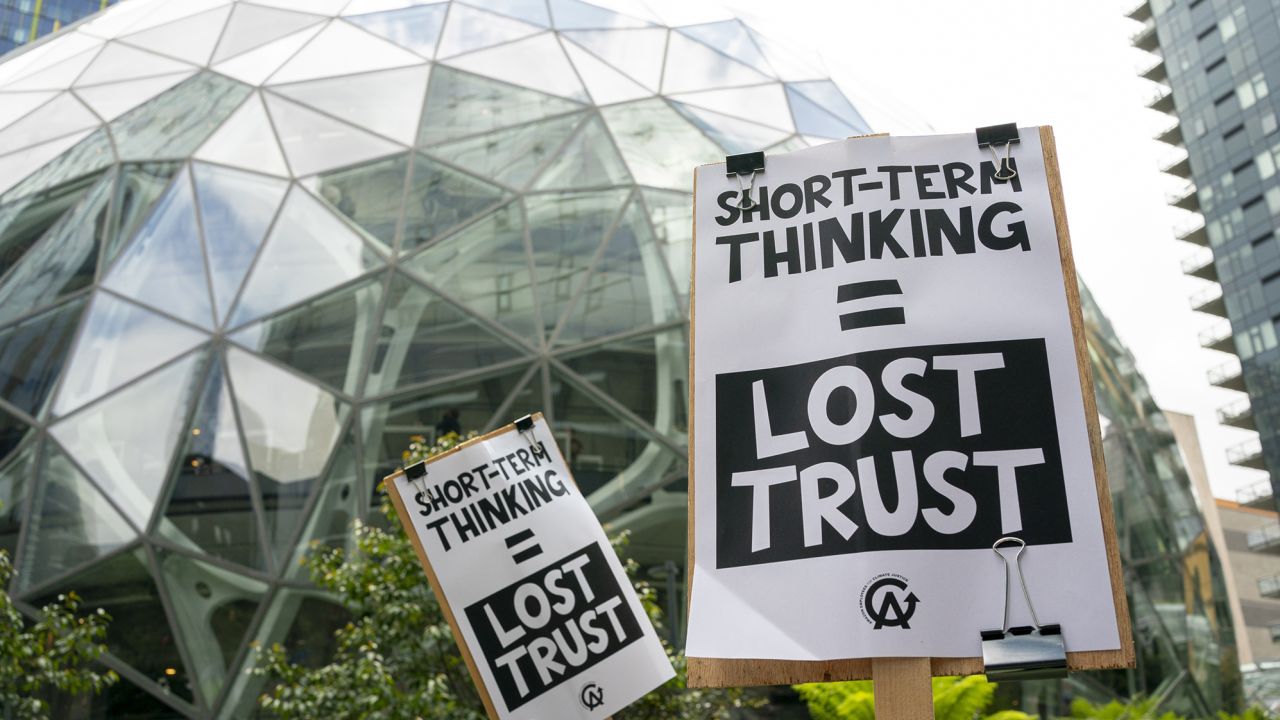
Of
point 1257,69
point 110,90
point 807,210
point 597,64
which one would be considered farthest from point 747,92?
point 1257,69

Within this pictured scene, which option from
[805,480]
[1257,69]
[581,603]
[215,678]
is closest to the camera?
[805,480]

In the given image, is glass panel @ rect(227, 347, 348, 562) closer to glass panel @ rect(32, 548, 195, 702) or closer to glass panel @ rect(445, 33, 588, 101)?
glass panel @ rect(32, 548, 195, 702)

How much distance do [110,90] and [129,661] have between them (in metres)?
8.51

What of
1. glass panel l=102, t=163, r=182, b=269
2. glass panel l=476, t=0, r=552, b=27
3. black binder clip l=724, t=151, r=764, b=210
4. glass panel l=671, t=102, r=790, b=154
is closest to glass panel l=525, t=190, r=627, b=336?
glass panel l=671, t=102, r=790, b=154

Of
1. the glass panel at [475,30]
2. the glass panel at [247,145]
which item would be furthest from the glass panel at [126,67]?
the glass panel at [475,30]

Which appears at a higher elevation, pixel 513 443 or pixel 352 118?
pixel 352 118

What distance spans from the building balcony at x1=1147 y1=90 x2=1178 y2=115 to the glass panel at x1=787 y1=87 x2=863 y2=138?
64.0 metres

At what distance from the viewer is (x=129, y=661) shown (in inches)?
445

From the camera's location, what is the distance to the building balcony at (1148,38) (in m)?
70.4

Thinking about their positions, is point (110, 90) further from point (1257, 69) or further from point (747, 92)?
point (1257, 69)

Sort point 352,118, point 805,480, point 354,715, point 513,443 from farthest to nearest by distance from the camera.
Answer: point 352,118 < point 354,715 < point 513,443 < point 805,480

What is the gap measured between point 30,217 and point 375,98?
4791 mm

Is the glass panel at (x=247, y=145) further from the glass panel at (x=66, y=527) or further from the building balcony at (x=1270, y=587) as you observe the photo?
the building balcony at (x=1270, y=587)

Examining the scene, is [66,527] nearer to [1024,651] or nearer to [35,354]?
[35,354]
